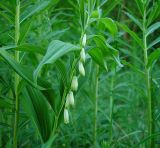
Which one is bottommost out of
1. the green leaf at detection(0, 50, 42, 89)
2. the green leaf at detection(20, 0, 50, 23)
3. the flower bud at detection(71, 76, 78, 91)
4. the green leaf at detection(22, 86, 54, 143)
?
the green leaf at detection(22, 86, 54, 143)

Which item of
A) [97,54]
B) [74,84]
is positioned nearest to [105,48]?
[97,54]

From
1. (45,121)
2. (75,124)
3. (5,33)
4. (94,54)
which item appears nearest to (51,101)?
(45,121)

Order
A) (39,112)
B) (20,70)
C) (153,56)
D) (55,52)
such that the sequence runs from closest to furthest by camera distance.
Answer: (55,52)
(20,70)
(39,112)
(153,56)

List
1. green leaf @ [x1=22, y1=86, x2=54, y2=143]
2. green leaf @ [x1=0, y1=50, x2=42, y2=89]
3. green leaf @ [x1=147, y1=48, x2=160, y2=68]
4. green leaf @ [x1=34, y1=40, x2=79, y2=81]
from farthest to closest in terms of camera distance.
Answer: green leaf @ [x1=147, y1=48, x2=160, y2=68] < green leaf @ [x1=22, y1=86, x2=54, y2=143] < green leaf @ [x1=0, y1=50, x2=42, y2=89] < green leaf @ [x1=34, y1=40, x2=79, y2=81]

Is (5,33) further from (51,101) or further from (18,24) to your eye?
(51,101)

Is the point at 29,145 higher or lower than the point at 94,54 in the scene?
lower

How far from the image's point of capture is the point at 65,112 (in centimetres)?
99

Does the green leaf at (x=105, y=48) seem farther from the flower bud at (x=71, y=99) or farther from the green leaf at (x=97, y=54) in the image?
the flower bud at (x=71, y=99)

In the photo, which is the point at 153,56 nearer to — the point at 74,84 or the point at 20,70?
the point at 74,84

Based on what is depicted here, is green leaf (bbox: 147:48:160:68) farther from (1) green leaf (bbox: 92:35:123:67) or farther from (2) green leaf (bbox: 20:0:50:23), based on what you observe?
(2) green leaf (bbox: 20:0:50:23)

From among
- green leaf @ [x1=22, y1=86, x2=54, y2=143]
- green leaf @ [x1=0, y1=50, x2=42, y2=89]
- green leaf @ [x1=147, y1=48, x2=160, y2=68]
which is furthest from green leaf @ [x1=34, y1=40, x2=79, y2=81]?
green leaf @ [x1=147, y1=48, x2=160, y2=68]

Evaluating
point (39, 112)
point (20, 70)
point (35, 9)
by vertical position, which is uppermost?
point (35, 9)

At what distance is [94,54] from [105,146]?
27 centimetres

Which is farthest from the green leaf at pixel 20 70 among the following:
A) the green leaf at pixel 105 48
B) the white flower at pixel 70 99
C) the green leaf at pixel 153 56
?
the green leaf at pixel 153 56
